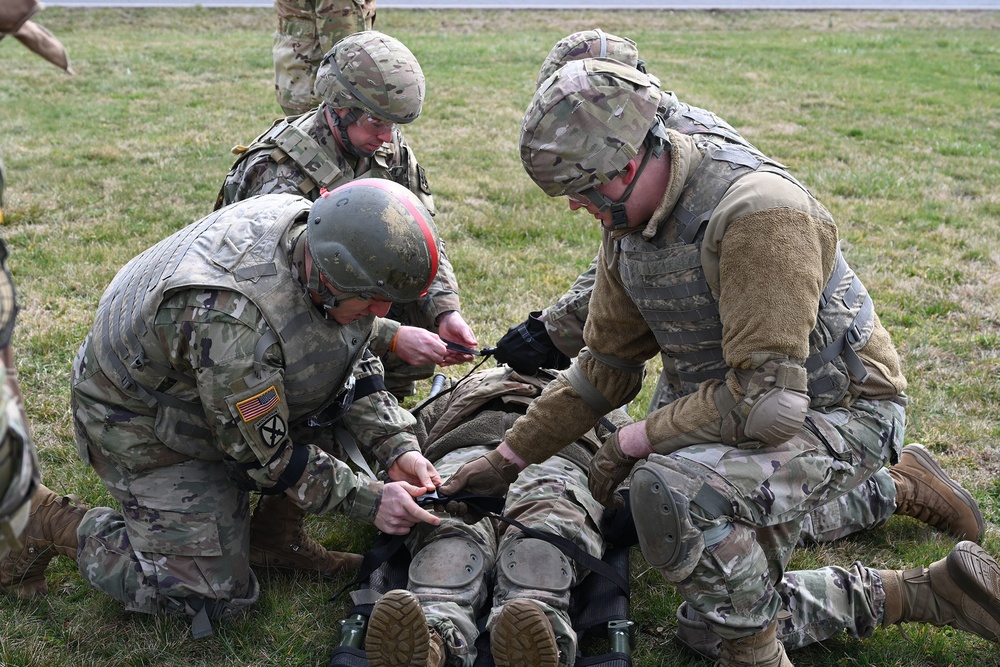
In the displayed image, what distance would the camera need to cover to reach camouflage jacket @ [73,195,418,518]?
315 cm

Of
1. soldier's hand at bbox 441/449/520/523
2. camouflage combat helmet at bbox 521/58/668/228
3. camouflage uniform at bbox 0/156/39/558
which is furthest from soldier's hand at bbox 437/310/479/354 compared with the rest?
camouflage uniform at bbox 0/156/39/558

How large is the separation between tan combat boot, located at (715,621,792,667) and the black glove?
1.58 meters

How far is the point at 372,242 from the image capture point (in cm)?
301

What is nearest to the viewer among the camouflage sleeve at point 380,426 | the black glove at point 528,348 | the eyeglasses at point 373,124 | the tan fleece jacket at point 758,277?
the tan fleece jacket at point 758,277

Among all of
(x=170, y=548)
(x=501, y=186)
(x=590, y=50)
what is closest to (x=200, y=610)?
(x=170, y=548)

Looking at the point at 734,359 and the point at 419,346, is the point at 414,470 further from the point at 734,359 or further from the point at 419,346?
the point at 734,359

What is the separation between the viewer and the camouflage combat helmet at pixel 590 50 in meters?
4.75

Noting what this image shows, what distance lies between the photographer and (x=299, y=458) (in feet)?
11.1

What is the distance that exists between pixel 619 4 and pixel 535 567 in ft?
64.5

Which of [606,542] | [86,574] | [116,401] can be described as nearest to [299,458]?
[116,401]

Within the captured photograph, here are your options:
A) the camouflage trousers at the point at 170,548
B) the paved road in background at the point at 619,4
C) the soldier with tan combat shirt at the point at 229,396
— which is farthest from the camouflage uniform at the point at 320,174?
the paved road in background at the point at 619,4

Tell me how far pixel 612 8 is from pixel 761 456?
18.8 metres

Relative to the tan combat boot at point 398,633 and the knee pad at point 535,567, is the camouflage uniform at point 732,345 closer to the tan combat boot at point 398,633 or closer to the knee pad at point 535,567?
the knee pad at point 535,567

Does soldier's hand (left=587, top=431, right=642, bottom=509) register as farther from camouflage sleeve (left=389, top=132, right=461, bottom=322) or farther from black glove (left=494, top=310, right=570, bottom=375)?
camouflage sleeve (left=389, top=132, right=461, bottom=322)
